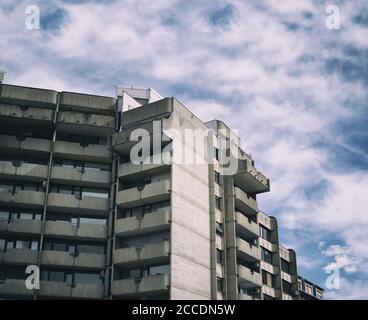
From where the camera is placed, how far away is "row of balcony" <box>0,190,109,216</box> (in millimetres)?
47969

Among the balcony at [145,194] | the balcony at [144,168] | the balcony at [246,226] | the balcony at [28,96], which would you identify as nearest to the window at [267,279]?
the balcony at [246,226]

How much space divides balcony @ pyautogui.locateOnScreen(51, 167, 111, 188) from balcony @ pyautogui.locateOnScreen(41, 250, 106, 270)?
722cm

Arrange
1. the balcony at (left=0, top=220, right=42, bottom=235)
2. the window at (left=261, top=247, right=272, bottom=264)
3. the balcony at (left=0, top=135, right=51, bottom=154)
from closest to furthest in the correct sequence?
the balcony at (left=0, top=220, right=42, bottom=235) < the balcony at (left=0, top=135, right=51, bottom=154) < the window at (left=261, top=247, right=272, bottom=264)

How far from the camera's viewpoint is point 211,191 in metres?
Answer: 52.1

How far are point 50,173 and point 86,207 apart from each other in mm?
4891

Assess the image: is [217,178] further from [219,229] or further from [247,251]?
[247,251]

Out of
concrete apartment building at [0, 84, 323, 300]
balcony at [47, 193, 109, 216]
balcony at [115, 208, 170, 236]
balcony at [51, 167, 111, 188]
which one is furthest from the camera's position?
balcony at [51, 167, 111, 188]

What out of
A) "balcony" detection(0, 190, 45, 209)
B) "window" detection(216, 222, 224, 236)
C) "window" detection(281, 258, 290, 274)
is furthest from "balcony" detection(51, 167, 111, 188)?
"window" detection(281, 258, 290, 274)

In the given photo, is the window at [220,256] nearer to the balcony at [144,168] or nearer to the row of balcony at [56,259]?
the balcony at [144,168]

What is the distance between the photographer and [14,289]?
44.3m

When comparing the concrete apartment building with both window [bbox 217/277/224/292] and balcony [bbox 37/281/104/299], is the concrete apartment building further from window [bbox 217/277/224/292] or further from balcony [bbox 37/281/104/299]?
window [bbox 217/277/224/292]

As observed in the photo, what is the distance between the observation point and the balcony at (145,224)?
45031 millimetres
